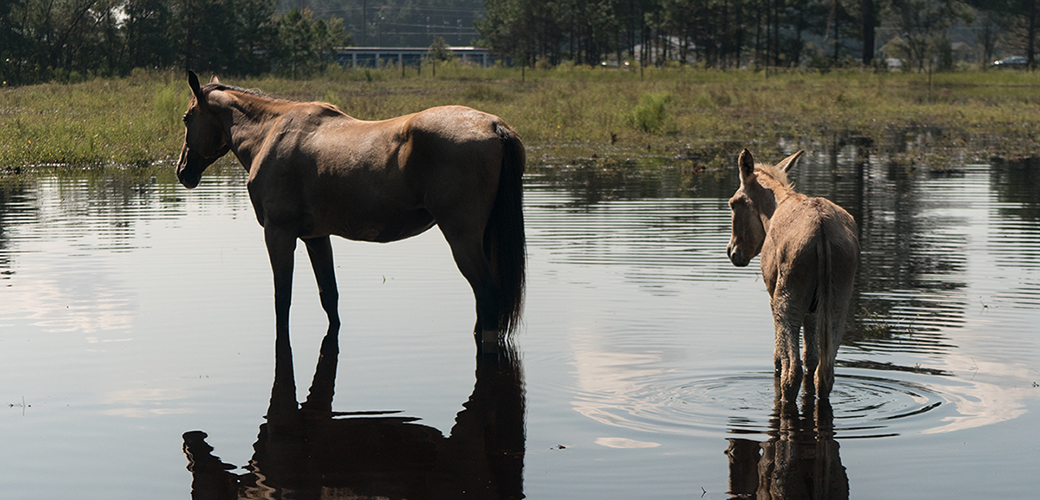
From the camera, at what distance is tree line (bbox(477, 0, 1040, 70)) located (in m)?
65.5

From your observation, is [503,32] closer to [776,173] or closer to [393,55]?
[393,55]

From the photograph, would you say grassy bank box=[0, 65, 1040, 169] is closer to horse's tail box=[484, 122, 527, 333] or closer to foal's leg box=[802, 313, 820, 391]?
horse's tail box=[484, 122, 527, 333]

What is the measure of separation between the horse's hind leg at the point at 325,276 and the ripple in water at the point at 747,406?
252cm

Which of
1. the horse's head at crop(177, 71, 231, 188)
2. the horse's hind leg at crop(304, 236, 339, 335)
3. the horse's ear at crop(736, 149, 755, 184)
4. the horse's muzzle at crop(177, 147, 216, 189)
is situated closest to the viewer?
the horse's ear at crop(736, 149, 755, 184)

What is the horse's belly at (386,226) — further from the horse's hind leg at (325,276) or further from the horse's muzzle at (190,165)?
the horse's muzzle at (190,165)

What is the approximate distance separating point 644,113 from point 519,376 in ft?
70.8

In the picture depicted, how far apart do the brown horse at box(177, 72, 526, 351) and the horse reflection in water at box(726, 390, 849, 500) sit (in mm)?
2145

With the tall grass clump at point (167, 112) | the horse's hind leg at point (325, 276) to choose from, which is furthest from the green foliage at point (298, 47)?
the horse's hind leg at point (325, 276)

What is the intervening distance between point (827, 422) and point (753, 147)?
64.5 feet

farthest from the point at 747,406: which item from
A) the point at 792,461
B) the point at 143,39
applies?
the point at 143,39

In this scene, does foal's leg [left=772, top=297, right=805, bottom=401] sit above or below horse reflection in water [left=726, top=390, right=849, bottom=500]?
above

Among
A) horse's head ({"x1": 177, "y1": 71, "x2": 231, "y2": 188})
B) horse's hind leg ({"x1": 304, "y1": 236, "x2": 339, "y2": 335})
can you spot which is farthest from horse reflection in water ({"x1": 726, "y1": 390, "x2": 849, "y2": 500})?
horse's head ({"x1": 177, "y1": 71, "x2": 231, "y2": 188})

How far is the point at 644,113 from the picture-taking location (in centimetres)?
2791

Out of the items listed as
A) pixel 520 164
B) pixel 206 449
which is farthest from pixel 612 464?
pixel 520 164
